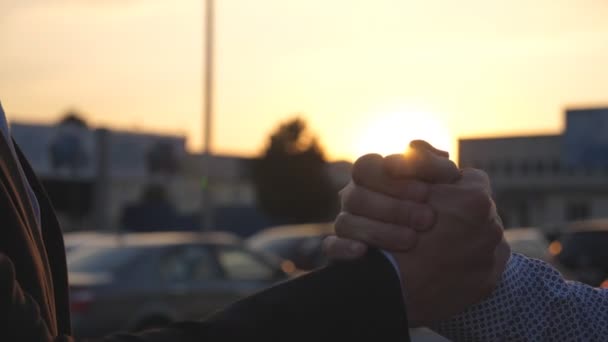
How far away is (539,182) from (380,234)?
230ft

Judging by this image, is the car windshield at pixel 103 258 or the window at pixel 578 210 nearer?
the car windshield at pixel 103 258

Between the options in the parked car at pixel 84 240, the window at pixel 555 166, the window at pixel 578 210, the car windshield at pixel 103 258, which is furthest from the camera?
the window at pixel 555 166

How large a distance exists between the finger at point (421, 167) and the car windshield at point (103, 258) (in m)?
10.5

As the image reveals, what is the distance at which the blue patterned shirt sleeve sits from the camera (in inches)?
73.5

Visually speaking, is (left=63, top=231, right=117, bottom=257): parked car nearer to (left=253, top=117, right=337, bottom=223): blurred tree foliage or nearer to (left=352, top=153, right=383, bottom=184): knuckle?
(left=352, top=153, right=383, bottom=184): knuckle

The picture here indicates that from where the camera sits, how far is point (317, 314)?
4.45 ft

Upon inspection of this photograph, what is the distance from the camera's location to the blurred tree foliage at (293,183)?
7138cm

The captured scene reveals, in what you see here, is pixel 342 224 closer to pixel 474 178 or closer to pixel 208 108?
pixel 474 178

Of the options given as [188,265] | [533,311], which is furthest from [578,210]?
[533,311]

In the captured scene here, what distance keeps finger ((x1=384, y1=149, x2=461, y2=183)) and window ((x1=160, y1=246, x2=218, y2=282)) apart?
10.7 metres

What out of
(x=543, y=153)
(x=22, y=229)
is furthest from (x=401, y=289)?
(x=543, y=153)

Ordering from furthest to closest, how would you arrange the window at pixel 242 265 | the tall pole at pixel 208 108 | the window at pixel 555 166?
the window at pixel 555 166 < the tall pole at pixel 208 108 < the window at pixel 242 265

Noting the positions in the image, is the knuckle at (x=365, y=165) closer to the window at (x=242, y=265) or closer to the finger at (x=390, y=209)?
the finger at (x=390, y=209)

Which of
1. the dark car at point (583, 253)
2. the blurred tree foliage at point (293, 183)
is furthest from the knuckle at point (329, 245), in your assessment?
the blurred tree foliage at point (293, 183)
